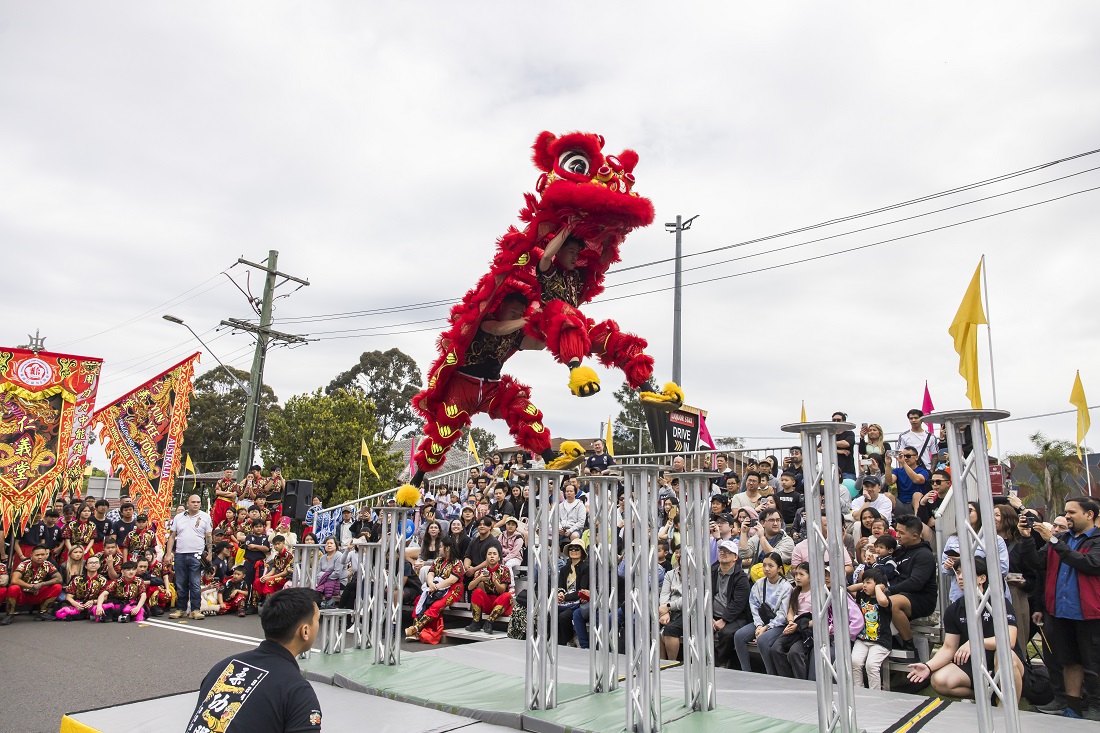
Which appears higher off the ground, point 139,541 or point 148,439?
point 148,439

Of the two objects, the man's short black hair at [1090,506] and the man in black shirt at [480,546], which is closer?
the man's short black hair at [1090,506]

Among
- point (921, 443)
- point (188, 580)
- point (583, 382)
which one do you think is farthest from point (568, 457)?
point (188, 580)

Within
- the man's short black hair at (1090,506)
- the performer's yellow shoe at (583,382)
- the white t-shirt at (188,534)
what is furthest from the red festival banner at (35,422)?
the man's short black hair at (1090,506)

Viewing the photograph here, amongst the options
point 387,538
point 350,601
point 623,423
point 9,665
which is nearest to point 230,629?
point 350,601

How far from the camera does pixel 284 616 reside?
2.60 meters

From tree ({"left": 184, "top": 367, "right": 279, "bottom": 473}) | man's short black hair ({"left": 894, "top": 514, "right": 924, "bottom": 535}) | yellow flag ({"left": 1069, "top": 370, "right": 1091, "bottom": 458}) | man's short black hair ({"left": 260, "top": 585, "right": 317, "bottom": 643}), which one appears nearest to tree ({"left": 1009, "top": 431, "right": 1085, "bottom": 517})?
yellow flag ({"left": 1069, "top": 370, "right": 1091, "bottom": 458})

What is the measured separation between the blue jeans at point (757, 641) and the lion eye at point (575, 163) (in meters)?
3.58

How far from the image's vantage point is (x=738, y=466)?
977cm

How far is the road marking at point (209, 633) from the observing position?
26.3 ft

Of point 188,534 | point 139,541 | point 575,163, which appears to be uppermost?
point 575,163

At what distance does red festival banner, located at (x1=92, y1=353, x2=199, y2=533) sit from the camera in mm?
10586

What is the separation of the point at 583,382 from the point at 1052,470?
21508mm

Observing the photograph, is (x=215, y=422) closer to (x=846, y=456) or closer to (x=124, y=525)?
(x=124, y=525)

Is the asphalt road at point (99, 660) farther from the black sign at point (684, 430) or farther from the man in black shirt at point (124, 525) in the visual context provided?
the black sign at point (684, 430)
